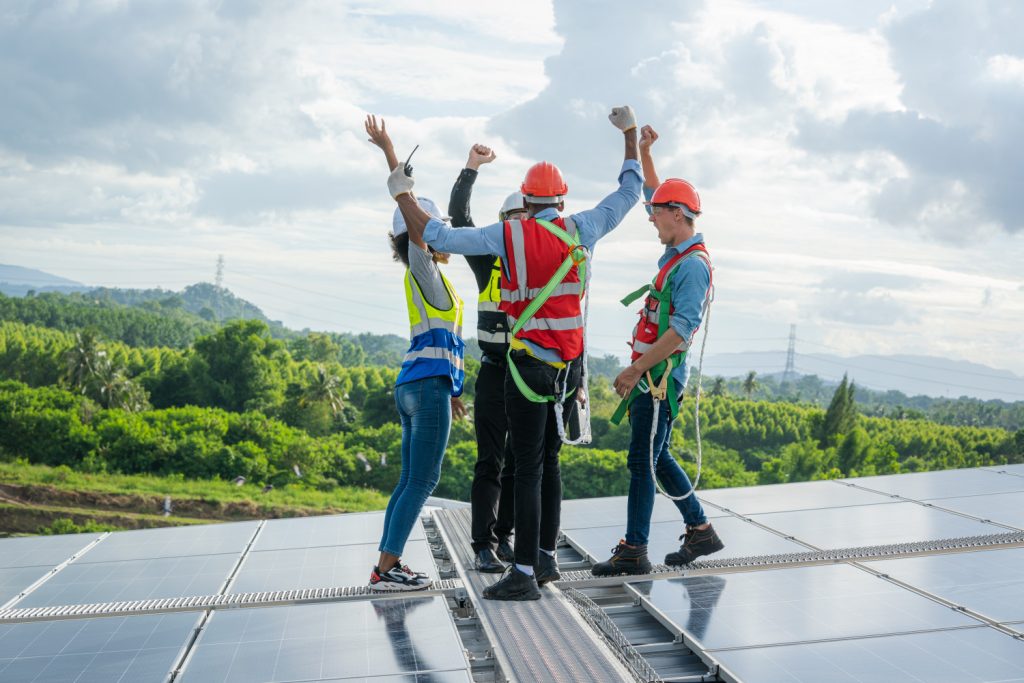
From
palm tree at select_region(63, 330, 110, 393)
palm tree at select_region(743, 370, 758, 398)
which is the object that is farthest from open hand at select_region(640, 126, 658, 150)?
palm tree at select_region(743, 370, 758, 398)

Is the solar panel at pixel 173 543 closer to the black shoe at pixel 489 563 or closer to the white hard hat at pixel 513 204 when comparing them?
the black shoe at pixel 489 563

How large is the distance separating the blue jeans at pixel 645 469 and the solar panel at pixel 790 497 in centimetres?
158

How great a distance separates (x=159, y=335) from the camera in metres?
110

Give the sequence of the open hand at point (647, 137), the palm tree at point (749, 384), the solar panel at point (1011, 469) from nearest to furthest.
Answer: the open hand at point (647, 137), the solar panel at point (1011, 469), the palm tree at point (749, 384)

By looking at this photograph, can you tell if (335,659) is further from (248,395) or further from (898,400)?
(898,400)

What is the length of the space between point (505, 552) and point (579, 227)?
182cm

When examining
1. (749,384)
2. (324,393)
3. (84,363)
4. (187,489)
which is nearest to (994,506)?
(187,489)

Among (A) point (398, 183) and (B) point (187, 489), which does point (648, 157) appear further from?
(B) point (187, 489)

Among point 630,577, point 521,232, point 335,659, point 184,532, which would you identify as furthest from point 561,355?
point 184,532

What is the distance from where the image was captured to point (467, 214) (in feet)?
15.8

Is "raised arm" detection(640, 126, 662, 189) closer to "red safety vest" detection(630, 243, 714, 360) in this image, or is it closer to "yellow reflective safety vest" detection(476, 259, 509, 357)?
"red safety vest" detection(630, 243, 714, 360)

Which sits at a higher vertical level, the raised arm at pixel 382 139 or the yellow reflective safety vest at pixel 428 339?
the raised arm at pixel 382 139

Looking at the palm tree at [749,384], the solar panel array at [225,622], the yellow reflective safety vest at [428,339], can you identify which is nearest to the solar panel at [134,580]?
the solar panel array at [225,622]

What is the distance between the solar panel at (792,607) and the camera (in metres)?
3.86
